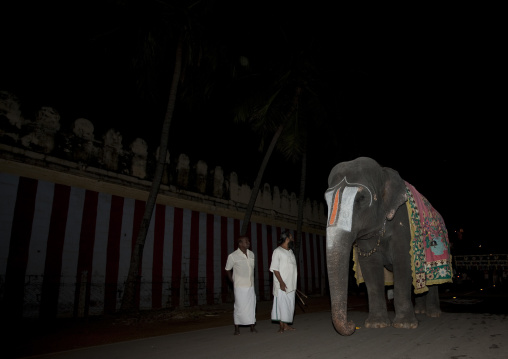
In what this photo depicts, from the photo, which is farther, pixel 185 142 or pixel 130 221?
pixel 185 142

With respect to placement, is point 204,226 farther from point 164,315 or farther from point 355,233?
point 355,233

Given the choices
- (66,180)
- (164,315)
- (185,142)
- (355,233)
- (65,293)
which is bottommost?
(164,315)

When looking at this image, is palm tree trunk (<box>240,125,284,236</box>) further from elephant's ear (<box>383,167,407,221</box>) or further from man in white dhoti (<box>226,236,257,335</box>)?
elephant's ear (<box>383,167,407,221</box>)

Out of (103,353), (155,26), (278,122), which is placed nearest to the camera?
(103,353)

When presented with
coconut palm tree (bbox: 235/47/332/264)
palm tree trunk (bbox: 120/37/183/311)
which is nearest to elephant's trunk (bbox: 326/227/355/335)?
palm tree trunk (bbox: 120/37/183/311)

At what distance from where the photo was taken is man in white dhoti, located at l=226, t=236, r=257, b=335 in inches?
232

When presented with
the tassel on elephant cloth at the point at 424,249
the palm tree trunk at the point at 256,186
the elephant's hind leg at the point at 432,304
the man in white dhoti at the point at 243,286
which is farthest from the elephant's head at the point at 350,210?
the palm tree trunk at the point at 256,186

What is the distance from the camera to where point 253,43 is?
14281 millimetres

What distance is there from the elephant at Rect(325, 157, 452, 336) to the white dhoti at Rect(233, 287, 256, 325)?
1.84 m

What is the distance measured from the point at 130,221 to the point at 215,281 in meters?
3.93

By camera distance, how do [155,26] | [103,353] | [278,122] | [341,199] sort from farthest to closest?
[278,122]
[155,26]
[341,199]
[103,353]

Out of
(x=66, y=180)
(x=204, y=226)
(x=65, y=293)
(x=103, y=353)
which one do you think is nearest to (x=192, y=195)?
(x=204, y=226)

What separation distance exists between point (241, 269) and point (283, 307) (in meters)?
0.96

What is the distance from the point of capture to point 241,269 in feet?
20.3
